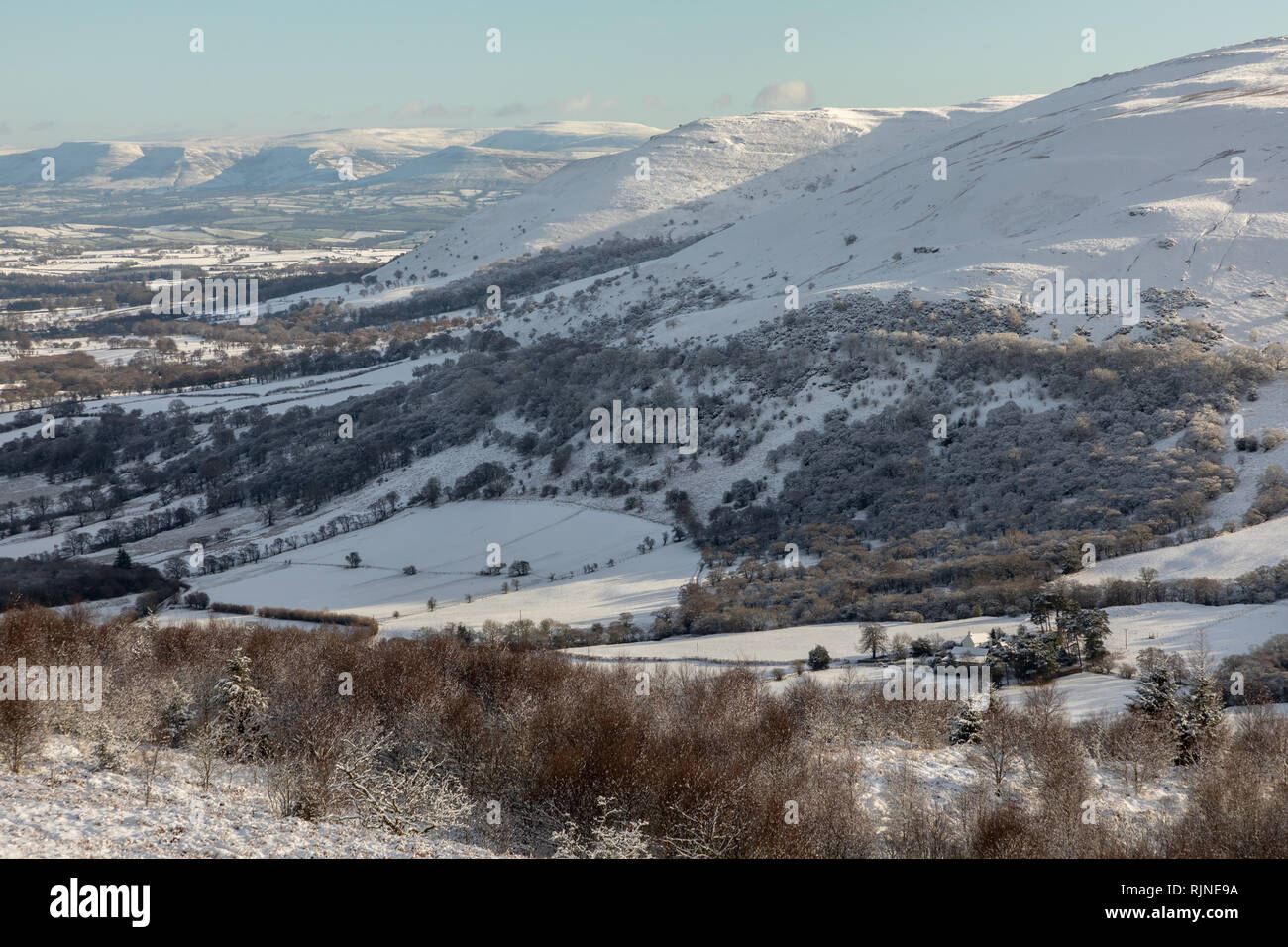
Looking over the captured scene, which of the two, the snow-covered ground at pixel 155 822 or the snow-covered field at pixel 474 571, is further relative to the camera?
the snow-covered field at pixel 474 571

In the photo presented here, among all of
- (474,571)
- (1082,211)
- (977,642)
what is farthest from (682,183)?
(977,642)

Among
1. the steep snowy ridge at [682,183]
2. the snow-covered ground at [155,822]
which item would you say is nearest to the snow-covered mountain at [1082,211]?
the steep snowy ridge at [682,183]

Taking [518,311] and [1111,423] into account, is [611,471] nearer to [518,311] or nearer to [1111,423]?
[1111,423]

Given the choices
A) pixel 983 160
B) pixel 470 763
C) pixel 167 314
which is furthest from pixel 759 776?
pixel 167 314

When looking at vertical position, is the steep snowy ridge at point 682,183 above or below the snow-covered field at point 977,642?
above

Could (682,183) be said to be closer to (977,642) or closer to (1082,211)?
(1082,211)

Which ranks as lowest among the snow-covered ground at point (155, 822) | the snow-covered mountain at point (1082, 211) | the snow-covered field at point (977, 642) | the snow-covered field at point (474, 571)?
the snow-covered field at point (474, 571)

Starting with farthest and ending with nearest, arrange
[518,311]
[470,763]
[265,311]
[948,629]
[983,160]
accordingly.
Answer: [265,311]
[518,311]
[983,160]
[948,629]
[470,763]

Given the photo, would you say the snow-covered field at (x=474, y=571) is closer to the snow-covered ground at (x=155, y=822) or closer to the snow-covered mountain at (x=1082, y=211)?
the snow-covered ground at (x=155, y=822)

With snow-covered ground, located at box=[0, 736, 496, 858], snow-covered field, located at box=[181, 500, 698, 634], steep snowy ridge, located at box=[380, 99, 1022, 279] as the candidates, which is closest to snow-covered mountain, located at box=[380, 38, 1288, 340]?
snow-covered field, located at box=[181, 500, 698, 634]
